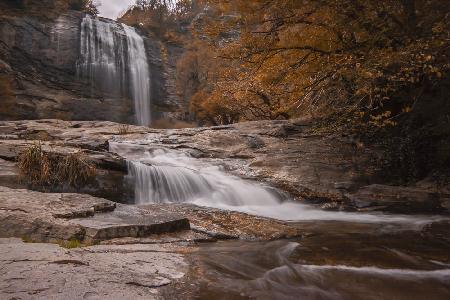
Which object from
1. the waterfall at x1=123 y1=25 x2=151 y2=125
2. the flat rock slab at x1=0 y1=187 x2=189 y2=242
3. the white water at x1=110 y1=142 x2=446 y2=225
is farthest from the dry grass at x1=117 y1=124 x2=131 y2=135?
the waterfall at x1=123 y1=25 x2=151 y2=125

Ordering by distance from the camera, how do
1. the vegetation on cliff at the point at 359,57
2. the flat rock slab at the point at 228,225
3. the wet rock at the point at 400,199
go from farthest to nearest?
1. the wet rock at the point at 400,199
2. the vegetation on cliff at the point at 359,57
3. the flat rock slab at the point at 228,225

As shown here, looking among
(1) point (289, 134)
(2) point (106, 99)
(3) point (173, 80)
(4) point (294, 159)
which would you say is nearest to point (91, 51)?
(2) point (106, 99)

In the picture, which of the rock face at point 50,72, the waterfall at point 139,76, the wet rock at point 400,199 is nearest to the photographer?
the wet rock at point 400,199

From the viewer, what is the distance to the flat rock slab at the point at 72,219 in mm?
4328

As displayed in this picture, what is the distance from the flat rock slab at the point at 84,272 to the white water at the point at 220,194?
4204 mm

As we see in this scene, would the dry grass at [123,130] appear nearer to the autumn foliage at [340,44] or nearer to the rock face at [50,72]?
the autumn foliage at [340,44]

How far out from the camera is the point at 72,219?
15.7 feet

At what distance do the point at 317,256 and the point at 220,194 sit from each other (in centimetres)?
433

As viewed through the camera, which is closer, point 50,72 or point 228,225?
point 228,225

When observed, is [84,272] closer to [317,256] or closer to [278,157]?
[317,256]

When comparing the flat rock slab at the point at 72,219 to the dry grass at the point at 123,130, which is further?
the dry grass at the point at 123,130

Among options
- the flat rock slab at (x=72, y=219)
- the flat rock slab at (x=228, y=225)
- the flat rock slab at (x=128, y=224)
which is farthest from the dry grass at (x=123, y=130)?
the flat rock slab at (x=128, y=224)

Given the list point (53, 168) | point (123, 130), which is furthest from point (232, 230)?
point (123, 130)

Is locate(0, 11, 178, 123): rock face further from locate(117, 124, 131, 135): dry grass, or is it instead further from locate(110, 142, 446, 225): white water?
locate(110, 142, 446, 225): white water
